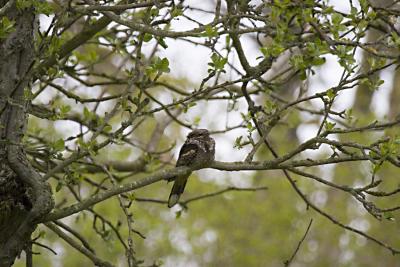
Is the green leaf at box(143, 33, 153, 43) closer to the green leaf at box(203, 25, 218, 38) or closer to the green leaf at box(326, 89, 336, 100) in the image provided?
the green leaf at box(203, 25, 218, 38)

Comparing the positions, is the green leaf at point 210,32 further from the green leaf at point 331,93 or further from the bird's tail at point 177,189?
the bird's tail at point 177,189

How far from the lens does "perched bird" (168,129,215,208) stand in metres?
3.44

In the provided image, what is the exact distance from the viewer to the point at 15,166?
314cm

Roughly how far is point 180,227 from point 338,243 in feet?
9.52

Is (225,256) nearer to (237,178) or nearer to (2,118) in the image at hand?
(237,178)

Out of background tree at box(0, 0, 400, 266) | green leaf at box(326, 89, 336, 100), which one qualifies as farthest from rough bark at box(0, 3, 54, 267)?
green leaf at box(326, 89, 336, 100)

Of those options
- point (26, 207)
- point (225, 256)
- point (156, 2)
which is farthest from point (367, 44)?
point (225, 256)

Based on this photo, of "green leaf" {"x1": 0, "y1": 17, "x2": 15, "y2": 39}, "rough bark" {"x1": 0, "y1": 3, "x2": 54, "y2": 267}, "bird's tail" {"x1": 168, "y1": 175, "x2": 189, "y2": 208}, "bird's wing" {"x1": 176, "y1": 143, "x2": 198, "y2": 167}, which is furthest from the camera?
"bird's tail" {"x1": 168, "y1": 175, "x2": 189, "y2": 208}

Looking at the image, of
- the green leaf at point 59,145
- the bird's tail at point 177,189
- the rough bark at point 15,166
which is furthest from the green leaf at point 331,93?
the rough bark at point 15,166

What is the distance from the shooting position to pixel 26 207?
3305mm

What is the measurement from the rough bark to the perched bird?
2.39 ft

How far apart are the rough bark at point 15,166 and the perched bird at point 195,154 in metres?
0.73

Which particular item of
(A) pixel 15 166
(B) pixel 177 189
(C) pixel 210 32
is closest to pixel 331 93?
(C) pixel 210 32

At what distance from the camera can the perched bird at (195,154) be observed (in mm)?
3436
